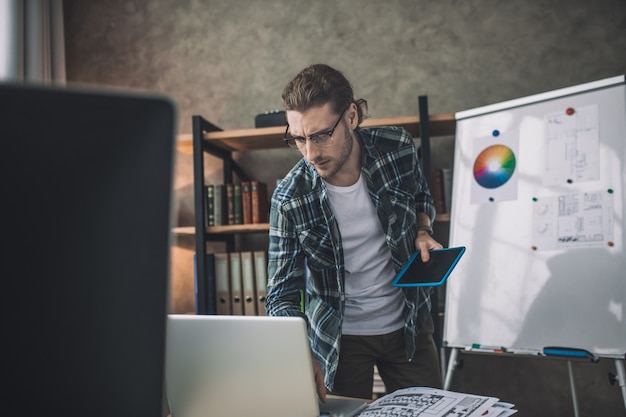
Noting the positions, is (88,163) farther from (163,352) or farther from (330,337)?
(330,337)

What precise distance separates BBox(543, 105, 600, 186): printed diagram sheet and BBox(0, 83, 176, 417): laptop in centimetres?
192

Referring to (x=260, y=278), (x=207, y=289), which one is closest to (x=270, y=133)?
(x=260, y=278)

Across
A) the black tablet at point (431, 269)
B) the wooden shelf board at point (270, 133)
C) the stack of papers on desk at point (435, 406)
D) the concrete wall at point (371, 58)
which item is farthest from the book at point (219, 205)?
the stack of papers on desk at point (435, 406)

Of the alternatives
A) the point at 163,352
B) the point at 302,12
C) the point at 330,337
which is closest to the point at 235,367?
the point at 163,352

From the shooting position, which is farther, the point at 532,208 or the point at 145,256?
the point at 532,208

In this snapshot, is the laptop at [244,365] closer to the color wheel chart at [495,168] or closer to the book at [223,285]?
the color wheel chart at [495,168]

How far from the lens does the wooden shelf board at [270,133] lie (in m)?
2.43

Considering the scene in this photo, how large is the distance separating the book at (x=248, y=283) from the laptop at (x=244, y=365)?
1.62 m

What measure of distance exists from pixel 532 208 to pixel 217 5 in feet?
6.98

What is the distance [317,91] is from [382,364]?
0.84 metres

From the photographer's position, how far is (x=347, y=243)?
5.10 feet

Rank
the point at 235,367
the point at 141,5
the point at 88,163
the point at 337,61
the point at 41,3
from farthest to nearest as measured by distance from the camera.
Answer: the point at 141,5 < the point at 337,61 < the point at 41,3 < the point at 235,367 < the point at 88,163

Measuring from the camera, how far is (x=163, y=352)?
39cm

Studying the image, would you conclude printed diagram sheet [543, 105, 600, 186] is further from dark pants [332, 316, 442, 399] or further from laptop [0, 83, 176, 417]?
laptop [0, 83, 176, 417]
